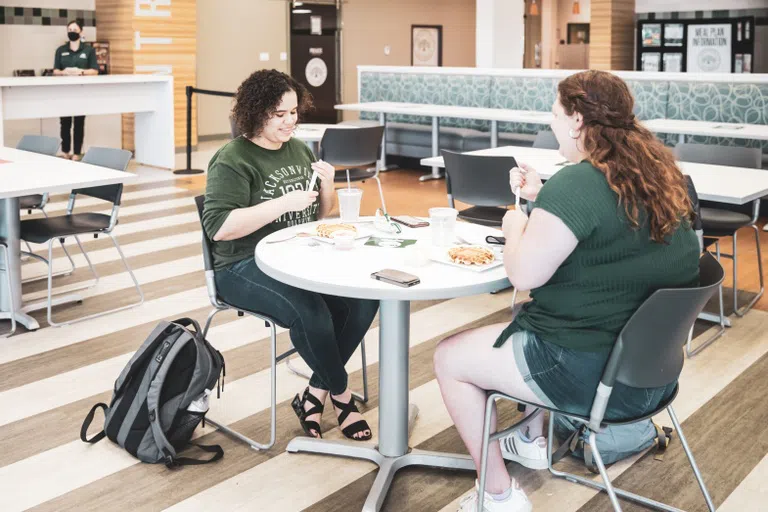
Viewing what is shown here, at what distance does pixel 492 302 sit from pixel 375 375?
1261mm

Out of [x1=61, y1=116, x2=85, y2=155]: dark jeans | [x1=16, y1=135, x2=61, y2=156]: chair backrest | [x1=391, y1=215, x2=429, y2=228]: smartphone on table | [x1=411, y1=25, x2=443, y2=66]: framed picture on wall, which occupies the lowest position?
[x1=391, y1=215, x2=429, y2=228]: smartphone on table

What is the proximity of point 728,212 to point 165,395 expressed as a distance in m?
3.16

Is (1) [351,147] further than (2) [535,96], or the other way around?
(2) [535,96]

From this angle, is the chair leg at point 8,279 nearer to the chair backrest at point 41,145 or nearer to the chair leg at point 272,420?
the chair backrest at point 41,145

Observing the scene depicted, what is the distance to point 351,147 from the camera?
20.9 ft

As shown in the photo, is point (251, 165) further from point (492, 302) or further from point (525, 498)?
point (492, 302)

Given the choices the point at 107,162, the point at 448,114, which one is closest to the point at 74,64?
the point at 448,114

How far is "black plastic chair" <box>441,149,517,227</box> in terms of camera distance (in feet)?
14.3

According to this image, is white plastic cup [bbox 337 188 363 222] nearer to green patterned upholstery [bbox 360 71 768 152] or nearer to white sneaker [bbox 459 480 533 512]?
white sneaker [bbox 459 480 533 512]

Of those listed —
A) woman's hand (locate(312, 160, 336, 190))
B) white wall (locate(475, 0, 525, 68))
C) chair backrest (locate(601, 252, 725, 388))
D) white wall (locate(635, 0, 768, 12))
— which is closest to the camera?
chair backrest (locate(601, 252, 725, 388))

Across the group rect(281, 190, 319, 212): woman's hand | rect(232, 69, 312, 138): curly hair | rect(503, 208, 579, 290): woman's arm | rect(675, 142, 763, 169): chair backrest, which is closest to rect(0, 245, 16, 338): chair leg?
rect(232, 69, 312, 138): curly hair

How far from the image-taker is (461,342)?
2.31 metres

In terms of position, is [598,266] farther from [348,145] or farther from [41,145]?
[348,145]

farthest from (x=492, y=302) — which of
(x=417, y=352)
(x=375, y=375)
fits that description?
(x=375, y=375)
